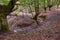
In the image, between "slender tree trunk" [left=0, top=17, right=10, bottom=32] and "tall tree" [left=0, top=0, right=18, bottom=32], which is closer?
"tall tree" [left=0, top=0, right=18, bottom=32]

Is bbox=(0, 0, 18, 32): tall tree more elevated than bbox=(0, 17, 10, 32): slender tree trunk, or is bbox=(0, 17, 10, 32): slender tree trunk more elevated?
bbox=(0, 0, 18, 32): tall tree

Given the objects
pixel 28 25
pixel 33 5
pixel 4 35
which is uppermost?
pixel 33 5

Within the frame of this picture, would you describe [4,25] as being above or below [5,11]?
below

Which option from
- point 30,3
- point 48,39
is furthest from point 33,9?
point 48,39

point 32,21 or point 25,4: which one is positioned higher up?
point 25,4

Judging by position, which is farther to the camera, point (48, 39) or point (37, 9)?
point (37, 9)

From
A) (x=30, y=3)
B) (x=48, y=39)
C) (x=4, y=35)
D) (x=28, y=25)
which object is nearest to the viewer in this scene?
(x=48, y=39)

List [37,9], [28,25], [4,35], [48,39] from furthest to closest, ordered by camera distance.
Answer: [28,25]
[37,9]
[4,35]
[48,39]

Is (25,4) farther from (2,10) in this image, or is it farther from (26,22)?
(26,22)

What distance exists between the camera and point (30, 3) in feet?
51.5

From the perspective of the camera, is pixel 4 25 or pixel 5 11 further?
pixel 4 25

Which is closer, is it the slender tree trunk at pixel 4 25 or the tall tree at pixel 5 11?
the tall tree at pixel 5 11

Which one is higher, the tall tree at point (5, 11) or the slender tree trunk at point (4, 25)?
the tall tree at point (5, 11)

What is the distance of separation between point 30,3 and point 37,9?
1.53 metres
